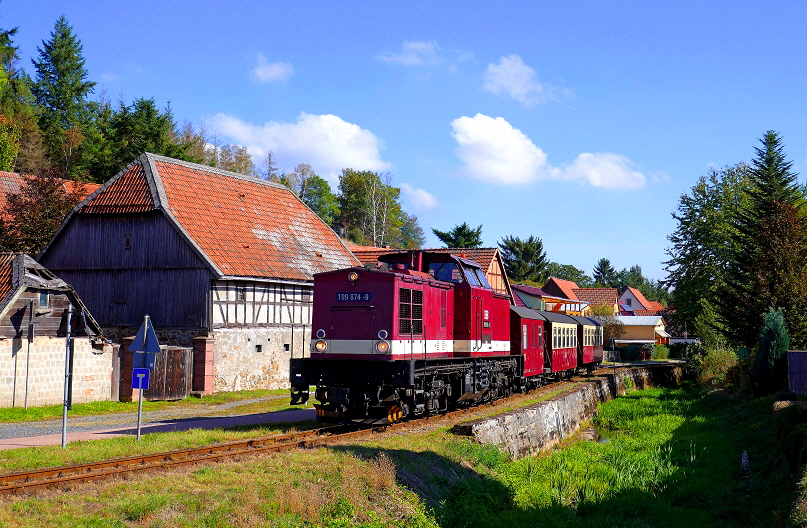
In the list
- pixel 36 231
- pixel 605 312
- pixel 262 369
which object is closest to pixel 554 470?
pixel 262 369

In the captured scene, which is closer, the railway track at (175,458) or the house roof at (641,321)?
the railway track at (175,458)

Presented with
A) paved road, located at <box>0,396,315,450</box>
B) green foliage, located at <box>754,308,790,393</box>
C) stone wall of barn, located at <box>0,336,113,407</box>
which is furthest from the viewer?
green foliage, located at <box>754,308,790,393</box>

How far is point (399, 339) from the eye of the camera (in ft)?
51.1

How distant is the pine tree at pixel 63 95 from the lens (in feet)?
185

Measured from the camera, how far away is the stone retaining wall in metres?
15.7

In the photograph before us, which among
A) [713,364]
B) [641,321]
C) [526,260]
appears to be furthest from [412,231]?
[713,364]

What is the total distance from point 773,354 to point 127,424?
22.5 m

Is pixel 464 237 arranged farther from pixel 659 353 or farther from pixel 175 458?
pixel 175 458

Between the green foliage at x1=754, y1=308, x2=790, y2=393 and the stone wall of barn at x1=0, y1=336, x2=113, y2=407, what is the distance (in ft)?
78.4

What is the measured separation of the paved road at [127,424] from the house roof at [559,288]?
72.4 metres

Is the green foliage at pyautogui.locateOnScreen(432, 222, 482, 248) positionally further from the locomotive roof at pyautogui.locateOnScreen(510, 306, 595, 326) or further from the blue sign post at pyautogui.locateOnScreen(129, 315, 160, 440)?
the blue sign post at pyautogui.locateOnScreen(129, 315, 160, 440)

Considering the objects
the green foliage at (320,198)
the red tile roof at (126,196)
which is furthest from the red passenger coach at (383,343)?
the green foliage at (320,198)

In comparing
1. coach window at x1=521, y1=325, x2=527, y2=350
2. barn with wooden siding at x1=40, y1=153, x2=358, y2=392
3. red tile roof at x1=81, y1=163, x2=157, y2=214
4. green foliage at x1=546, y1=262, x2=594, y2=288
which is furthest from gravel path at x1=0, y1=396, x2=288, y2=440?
green foliage at x1=546, y1=262, x2=594, y2=288

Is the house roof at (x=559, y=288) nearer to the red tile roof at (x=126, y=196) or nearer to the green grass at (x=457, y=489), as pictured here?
the red tile roof at (x=126, y=196)
